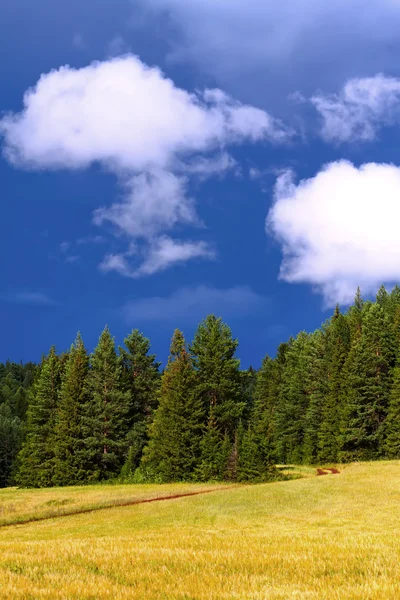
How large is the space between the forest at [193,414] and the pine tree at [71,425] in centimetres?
14

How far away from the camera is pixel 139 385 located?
79.9 meters

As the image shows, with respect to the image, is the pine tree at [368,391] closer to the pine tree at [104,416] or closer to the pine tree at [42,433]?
the pine tree at [104,416]

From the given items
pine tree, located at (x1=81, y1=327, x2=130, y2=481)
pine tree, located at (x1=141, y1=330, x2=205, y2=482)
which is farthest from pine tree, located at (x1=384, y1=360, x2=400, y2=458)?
pine tree, located at (x1=81, y1=327, x2=130, y2=481)

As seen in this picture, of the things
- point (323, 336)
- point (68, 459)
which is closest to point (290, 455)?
point (323, 336)

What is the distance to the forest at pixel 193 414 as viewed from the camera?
63.4 meters

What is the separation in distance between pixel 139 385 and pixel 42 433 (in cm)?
1561

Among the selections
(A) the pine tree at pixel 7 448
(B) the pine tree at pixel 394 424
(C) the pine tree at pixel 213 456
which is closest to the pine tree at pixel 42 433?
(C) the pine tree at pixel 213 456

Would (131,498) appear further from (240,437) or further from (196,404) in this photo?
(196,404)

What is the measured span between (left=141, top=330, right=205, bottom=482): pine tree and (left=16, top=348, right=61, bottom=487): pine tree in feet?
49.1

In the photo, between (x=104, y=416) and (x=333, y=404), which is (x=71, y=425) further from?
(x=333, y=404)

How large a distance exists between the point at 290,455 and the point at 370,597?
84531 mm

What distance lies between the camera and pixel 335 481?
4684cm

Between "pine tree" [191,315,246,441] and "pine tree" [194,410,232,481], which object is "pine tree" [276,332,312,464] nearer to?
"pine tree" [191,315,246,441]

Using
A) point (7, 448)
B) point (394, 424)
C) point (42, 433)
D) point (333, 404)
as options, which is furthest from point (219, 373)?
point (7, 448)
